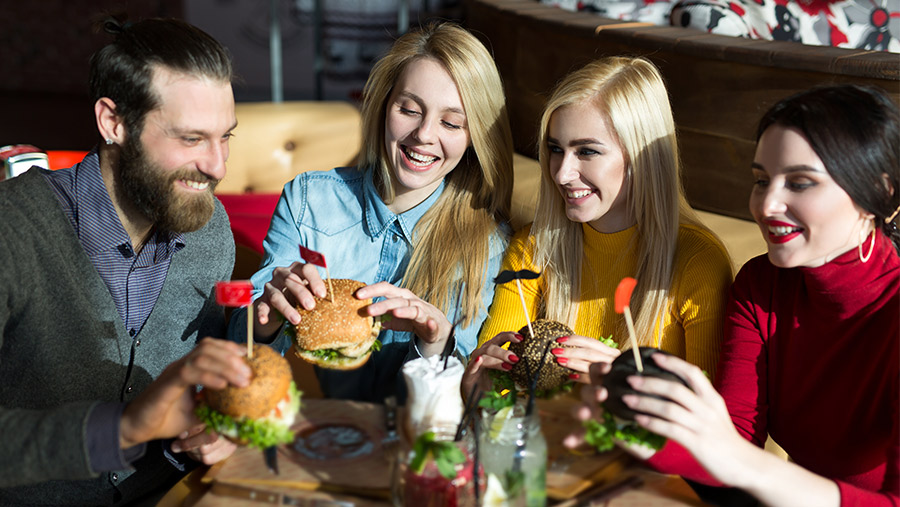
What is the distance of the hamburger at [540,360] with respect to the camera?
1.60 metres

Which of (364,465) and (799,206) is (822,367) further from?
(364,465)

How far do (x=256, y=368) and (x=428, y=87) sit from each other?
3.83 ft

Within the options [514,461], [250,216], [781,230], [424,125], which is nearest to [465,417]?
[514,461]

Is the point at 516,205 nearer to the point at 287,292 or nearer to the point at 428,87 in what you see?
the point at 428,87

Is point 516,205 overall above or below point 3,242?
below

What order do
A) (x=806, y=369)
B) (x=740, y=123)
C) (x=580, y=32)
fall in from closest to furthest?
(x=806, y=369) < (x=740, y=123) < (x=580, y=32)

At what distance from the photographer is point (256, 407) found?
131 cm

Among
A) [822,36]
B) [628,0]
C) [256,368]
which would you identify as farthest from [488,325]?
[822,36]

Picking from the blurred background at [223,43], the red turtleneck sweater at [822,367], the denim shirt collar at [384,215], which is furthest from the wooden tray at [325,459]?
the blurred background at [223,43]

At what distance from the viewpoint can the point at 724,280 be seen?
196cm

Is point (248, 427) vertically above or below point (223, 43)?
below

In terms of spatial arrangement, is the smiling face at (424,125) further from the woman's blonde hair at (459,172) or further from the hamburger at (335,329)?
the hamburger at (335,329)

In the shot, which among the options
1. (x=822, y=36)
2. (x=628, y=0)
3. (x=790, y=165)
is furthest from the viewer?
(x=822, y=36)

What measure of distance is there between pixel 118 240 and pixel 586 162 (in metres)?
1.16
